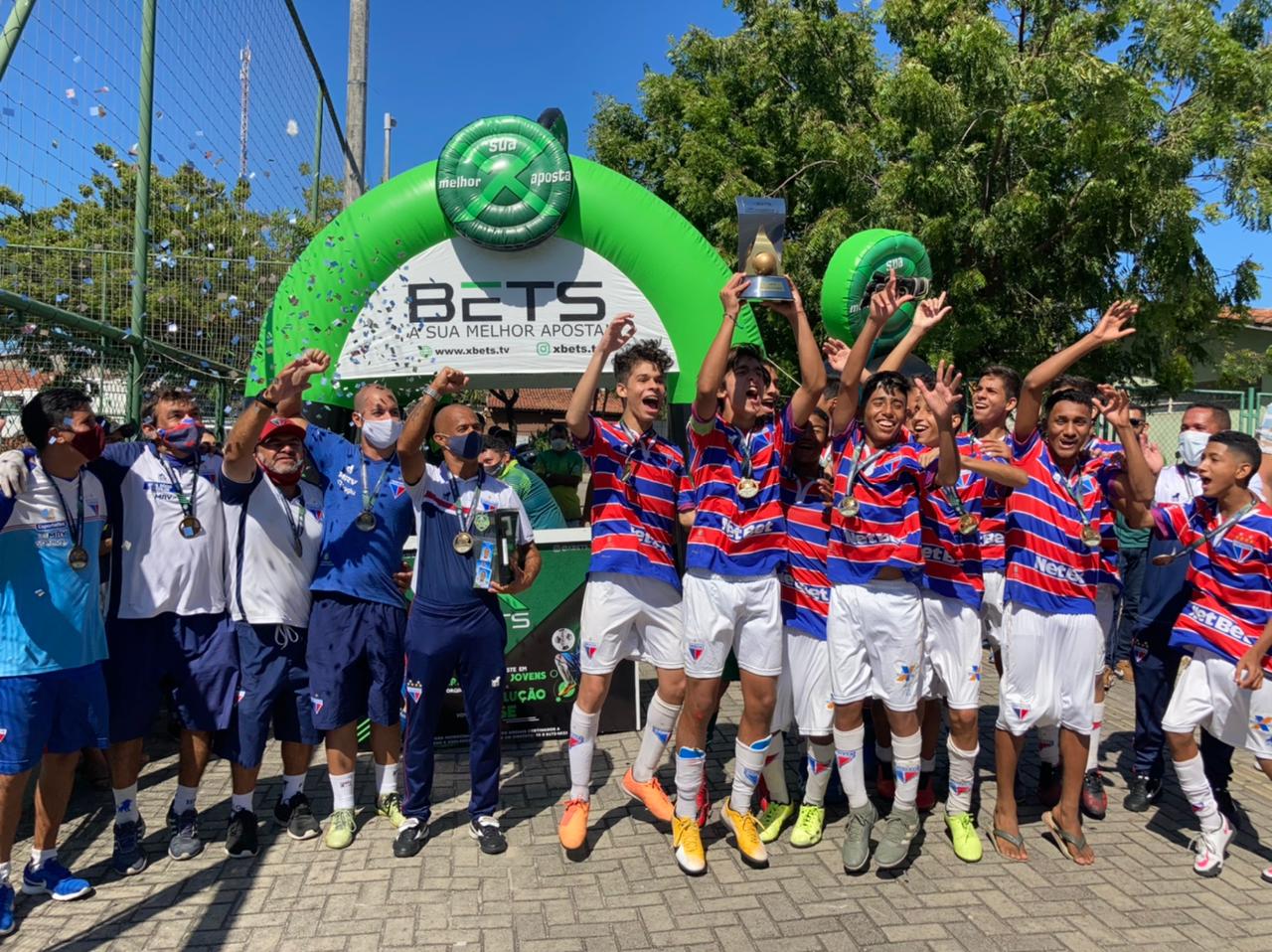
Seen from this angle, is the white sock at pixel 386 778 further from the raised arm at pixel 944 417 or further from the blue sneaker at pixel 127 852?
the raised arm at pixel 944 417

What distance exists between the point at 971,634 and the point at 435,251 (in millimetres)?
3811

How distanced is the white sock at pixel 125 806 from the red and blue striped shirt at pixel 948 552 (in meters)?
3.53

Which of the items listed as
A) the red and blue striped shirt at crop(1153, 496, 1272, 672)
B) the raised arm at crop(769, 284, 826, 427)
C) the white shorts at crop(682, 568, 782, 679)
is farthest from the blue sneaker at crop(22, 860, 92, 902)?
the red and blue striped shirt at crop(1153, 496, 1272, 672)

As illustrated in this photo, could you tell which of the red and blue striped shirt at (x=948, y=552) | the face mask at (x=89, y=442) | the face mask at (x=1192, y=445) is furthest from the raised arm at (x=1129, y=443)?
the face mask at (x=89, y=442)

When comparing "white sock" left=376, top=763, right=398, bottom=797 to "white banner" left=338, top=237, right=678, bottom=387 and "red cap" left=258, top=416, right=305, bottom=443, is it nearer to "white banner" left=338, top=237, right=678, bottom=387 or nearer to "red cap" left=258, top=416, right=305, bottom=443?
"red cap" left=258, top=416, right=305, bottom=443

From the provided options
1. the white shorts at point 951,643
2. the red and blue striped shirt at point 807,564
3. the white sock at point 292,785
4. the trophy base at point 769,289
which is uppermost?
the trophy base at point 769,289

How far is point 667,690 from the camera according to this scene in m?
3.97

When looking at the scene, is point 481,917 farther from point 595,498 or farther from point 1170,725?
point 1170,725

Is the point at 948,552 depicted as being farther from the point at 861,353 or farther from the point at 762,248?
the point at 762,248

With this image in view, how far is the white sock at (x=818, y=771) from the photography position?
13.4ft

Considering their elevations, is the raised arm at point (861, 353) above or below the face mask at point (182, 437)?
above

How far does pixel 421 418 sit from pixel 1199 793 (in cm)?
370

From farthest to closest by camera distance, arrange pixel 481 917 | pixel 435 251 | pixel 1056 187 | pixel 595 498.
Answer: pixel 1056 187 → pixel 435 251 → pixel 595 498 → pixel 481 917

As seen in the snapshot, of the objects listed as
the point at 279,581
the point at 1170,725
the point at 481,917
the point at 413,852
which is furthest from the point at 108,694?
the point at 1170,725
